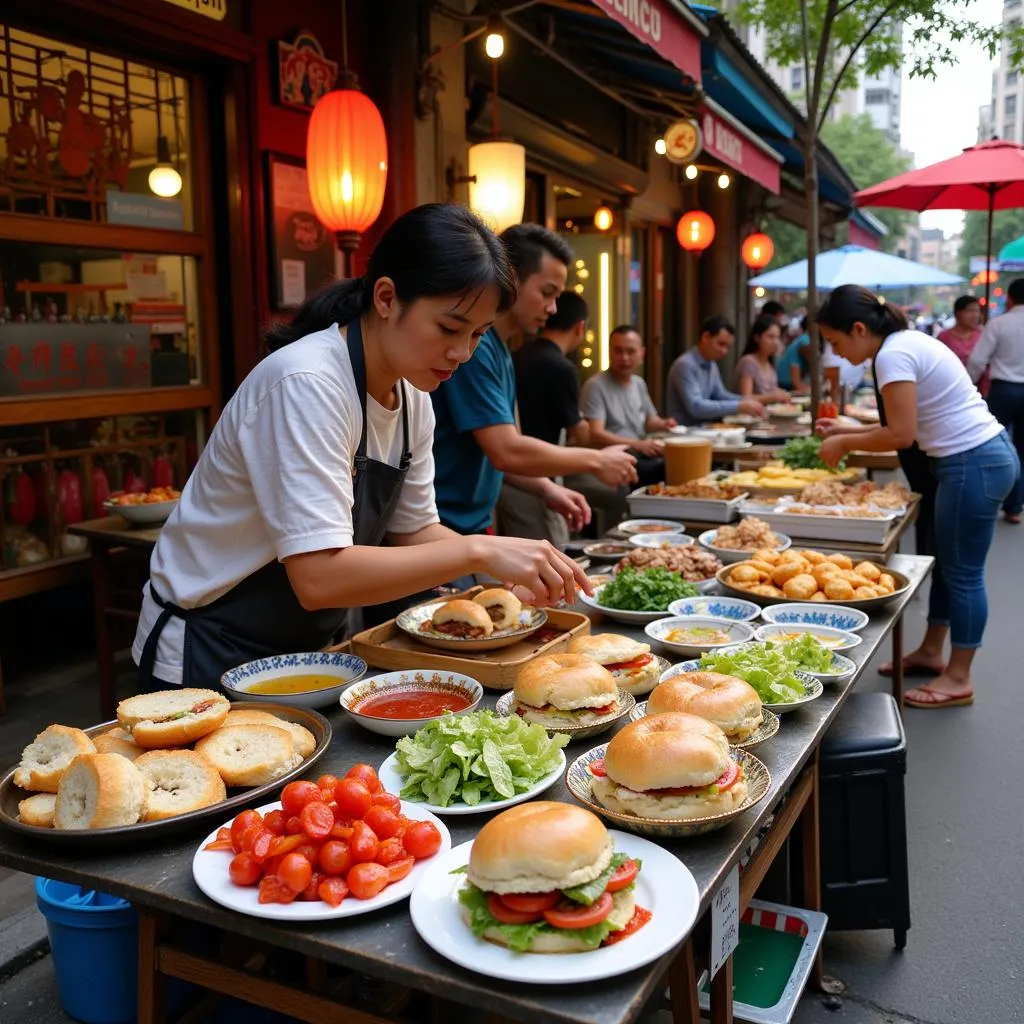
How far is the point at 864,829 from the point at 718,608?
0.85 meters

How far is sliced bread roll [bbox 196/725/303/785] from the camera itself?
1859mm

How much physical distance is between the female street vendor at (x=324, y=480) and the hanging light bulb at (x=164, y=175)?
3.45m

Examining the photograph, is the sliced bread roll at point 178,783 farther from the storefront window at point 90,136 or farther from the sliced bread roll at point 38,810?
the storefront window at point 90,136

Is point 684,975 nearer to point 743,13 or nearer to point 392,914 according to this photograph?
point 392,914

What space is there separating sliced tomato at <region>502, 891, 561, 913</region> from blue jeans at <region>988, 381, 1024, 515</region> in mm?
10150

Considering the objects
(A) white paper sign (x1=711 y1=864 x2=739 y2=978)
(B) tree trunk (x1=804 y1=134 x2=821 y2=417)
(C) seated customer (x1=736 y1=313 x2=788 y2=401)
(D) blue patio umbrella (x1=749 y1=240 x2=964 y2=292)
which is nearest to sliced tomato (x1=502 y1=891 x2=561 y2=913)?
(A) white paper sign (x1=711 y1=864 x2=739 y2=978)

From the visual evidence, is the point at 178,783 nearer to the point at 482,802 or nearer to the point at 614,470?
the point at 482,802

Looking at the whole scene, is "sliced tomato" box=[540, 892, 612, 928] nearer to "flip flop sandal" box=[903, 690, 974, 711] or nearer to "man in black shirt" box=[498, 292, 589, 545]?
"man in black shirt" box=[498, 292, 589, 545]

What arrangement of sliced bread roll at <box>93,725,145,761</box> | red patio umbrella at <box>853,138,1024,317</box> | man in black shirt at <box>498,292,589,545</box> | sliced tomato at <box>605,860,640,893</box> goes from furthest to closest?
red patio umbrella at <box>853,138,1024,317</box>
man in black shirt at <box>498,292,589,545</box>
sliced bread roll at <box>93,725,145,761</box>
sliced tomato at <box>605,860,640,893</box>

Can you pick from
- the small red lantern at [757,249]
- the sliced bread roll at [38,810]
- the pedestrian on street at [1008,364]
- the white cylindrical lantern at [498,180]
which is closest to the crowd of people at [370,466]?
the sliced bread roll at [38,810]

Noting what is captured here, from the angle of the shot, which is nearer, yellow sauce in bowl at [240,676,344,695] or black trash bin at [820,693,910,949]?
yellow sauce in bowl at [240,676,344,695]

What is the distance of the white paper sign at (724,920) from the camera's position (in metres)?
1.87

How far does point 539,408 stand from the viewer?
19.3 ft

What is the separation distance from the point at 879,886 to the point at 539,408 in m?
3.44
